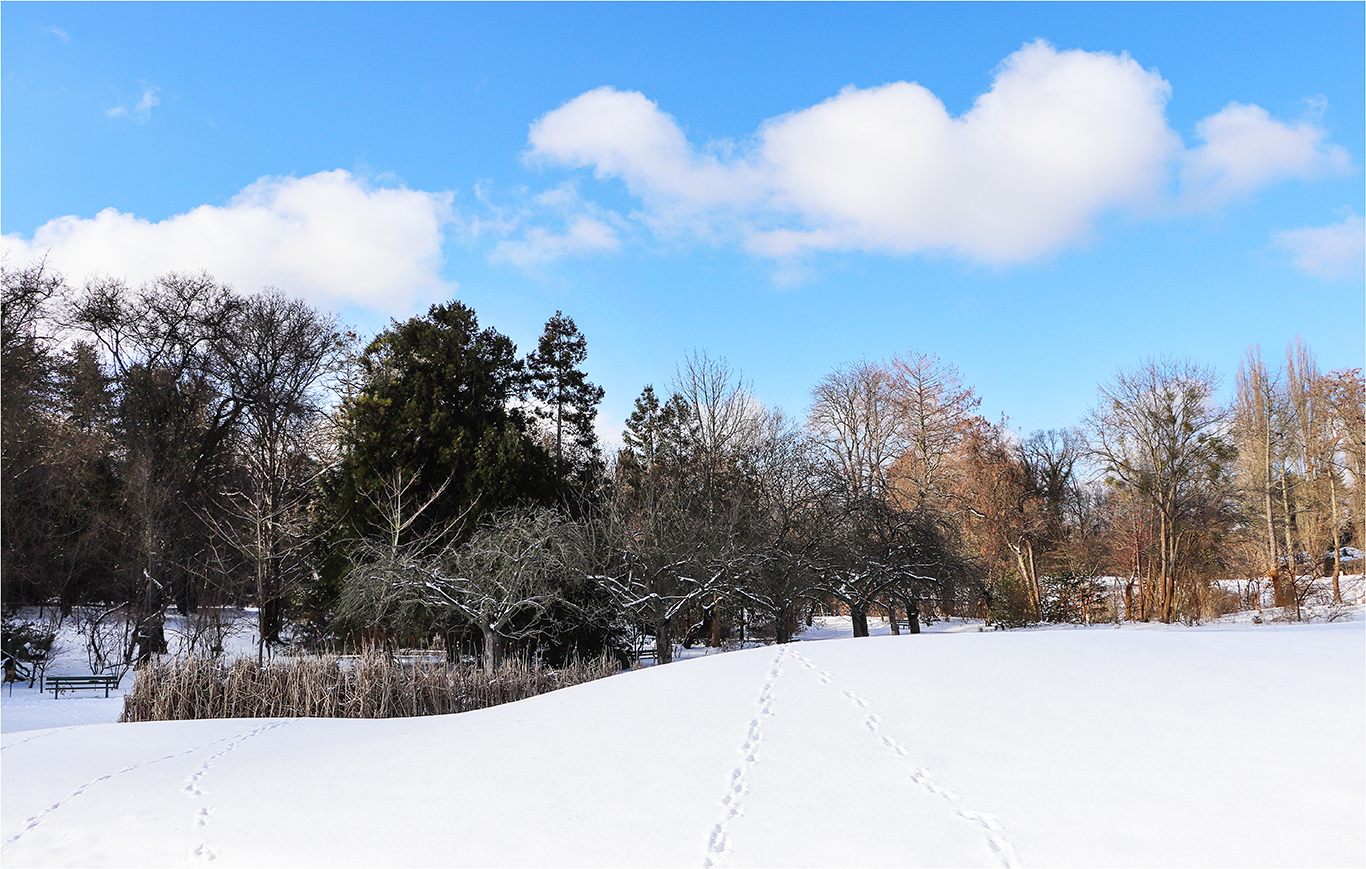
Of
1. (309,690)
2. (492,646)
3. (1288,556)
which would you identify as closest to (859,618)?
(492,646)

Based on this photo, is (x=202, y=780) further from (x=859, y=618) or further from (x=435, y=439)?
(x=859, y=618)

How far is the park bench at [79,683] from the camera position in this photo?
16281 mm

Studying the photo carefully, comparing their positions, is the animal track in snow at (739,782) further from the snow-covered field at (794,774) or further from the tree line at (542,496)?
the tree line at (542,496)

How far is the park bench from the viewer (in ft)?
53.4

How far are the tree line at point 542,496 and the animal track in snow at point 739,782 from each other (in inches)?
266

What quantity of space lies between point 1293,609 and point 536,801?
997 inches

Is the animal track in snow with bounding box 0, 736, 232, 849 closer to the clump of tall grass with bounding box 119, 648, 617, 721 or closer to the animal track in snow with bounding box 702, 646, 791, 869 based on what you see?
the clump of tall grass with bounding box 119, 648, 617, 721

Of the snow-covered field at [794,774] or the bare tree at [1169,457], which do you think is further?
the bare tree at [1169,457]

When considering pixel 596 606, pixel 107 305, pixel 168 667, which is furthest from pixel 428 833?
pixel 107 305

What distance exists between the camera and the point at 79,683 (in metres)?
16.6

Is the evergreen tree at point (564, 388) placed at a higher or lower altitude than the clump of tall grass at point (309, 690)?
higher

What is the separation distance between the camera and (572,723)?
829 cm

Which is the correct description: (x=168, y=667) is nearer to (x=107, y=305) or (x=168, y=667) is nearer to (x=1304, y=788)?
(x=1304, y=788)

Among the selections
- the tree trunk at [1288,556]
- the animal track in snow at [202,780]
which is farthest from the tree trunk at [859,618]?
the tree trunk at [1288,556]
